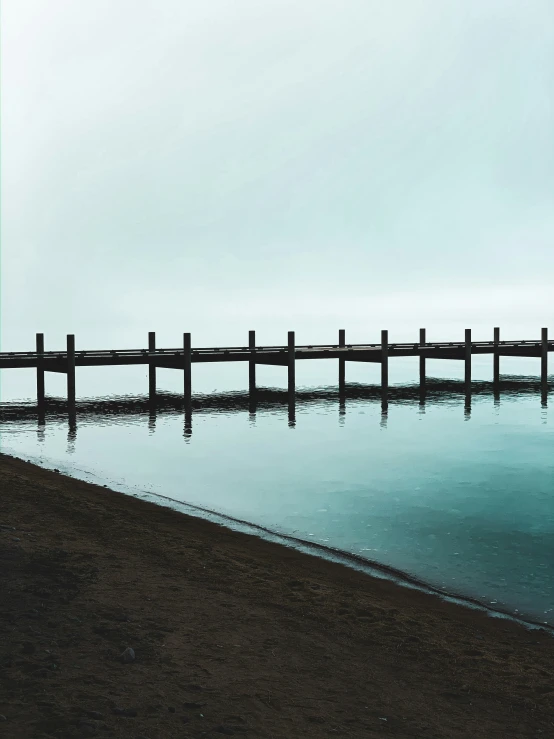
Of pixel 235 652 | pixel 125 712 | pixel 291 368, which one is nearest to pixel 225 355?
pixel 291 368

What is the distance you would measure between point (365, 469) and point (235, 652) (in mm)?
16910

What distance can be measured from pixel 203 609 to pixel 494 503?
12.3 meters

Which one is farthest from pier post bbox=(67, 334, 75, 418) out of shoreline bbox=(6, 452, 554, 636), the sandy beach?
the sandy beach

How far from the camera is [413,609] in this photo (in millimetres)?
10453

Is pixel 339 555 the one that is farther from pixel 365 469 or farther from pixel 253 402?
pixel 253 402

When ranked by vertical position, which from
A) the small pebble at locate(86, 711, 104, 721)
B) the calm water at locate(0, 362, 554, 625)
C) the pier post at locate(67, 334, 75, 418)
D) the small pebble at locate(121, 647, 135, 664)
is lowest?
the calm water at locate(0, 362, 554, 625)

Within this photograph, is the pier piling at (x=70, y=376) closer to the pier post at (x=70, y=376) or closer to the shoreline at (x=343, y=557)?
the pier post at (x=70, y=376)

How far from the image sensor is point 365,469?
24.2 m

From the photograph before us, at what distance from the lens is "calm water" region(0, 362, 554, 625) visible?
14523mm

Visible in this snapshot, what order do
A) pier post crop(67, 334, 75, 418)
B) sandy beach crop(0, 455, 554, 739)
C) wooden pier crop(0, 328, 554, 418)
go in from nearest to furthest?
sandy beach crop(0, 455, 554, 739) < pier post crop(67, 334, 75, 418) < wooden pier crop(0, 328, 554, 418)

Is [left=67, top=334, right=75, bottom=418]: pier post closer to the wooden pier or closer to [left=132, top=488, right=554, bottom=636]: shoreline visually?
the wooden pier

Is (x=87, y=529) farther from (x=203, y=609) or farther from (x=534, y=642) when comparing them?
(x=534, y=642)

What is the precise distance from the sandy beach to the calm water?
8.62 feet

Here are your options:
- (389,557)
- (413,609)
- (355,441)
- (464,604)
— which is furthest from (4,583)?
(355,441)
